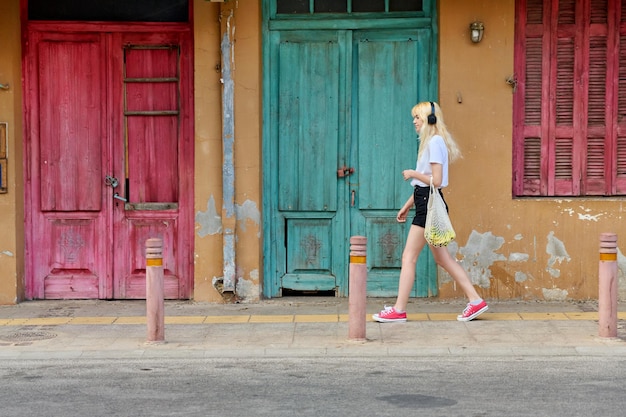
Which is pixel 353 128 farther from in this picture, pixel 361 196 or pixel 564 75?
pixel 564 75

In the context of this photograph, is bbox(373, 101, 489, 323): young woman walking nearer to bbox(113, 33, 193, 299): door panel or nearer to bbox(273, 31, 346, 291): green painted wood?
bbox(273, 31, 346, 291): green painted wood

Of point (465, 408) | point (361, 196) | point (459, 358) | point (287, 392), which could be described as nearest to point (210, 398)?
point (287, 392)

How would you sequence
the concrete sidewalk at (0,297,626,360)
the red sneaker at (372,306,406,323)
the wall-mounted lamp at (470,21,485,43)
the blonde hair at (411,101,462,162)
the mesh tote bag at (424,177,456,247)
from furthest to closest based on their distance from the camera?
the wall-mounted lamp at (470,21,485,43) → the red sneaker at (372,306,406,323) → the blonde hair at (411,101,462,162) → the mesh tote bag at (424,177,456,247) → the concrete sidewalk at (0,297,626,360)

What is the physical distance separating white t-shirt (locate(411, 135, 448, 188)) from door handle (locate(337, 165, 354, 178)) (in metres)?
1.72

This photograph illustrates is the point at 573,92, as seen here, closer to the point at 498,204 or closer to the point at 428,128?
the point at 498,204

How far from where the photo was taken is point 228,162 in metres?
11.4

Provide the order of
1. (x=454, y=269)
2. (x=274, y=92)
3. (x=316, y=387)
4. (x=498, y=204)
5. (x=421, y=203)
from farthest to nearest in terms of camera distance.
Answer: (x=274, y=92) < (x=498, y=204) < (x=454, y=269) < (x=421, y=203) < (x=316, y=387)

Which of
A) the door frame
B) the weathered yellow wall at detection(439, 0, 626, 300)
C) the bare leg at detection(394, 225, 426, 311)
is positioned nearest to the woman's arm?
the bare leg at detection(394, 225, 426, 311)

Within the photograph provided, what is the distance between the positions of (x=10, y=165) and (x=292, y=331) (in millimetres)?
3712

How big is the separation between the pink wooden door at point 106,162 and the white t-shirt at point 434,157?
2908mm

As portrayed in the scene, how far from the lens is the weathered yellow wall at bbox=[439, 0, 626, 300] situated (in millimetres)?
11273

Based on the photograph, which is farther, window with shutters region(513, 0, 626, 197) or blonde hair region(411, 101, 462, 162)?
window with shutters region(513, 0, 626, 197)

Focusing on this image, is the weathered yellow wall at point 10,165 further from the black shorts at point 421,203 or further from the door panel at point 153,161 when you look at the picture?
the black shorts at point 421,203

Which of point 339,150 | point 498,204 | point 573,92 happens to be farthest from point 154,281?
point 573,92
